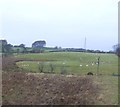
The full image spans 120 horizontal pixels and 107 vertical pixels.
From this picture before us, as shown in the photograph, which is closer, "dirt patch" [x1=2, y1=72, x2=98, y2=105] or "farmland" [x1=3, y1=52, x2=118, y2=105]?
"farmland" [x1=3, y1=52, x2=118, y2=105]

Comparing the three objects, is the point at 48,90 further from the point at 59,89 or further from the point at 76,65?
the point at 76,65

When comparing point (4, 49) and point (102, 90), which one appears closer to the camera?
point (102, 90)

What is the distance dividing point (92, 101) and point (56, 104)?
5.09 feet

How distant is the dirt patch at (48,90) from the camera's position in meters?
14.5

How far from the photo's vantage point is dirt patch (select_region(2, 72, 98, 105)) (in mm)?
14469

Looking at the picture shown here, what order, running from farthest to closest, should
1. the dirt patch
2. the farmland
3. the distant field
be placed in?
the distant field, the dirt patch, the farmland

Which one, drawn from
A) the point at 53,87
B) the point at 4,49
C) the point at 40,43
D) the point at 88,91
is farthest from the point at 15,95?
the point at 40,43

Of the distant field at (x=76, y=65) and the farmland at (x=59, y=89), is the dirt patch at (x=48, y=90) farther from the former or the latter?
the distant field at (x=76, y=65)

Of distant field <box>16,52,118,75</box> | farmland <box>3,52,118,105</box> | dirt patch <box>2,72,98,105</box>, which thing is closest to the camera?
farmland <box>3,52,118,105</box>

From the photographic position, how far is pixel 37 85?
54.8ft

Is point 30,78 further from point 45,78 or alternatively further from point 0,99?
point 0,99

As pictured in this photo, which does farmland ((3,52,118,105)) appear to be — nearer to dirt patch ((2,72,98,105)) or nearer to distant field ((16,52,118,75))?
dirt patch ((2,72,98,105))

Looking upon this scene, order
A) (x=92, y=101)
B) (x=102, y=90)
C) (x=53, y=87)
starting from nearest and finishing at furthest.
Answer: (x=92, y=101) → (x=102, y=90) → (x=53, y=87)

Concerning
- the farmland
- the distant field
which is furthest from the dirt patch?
the distant field
